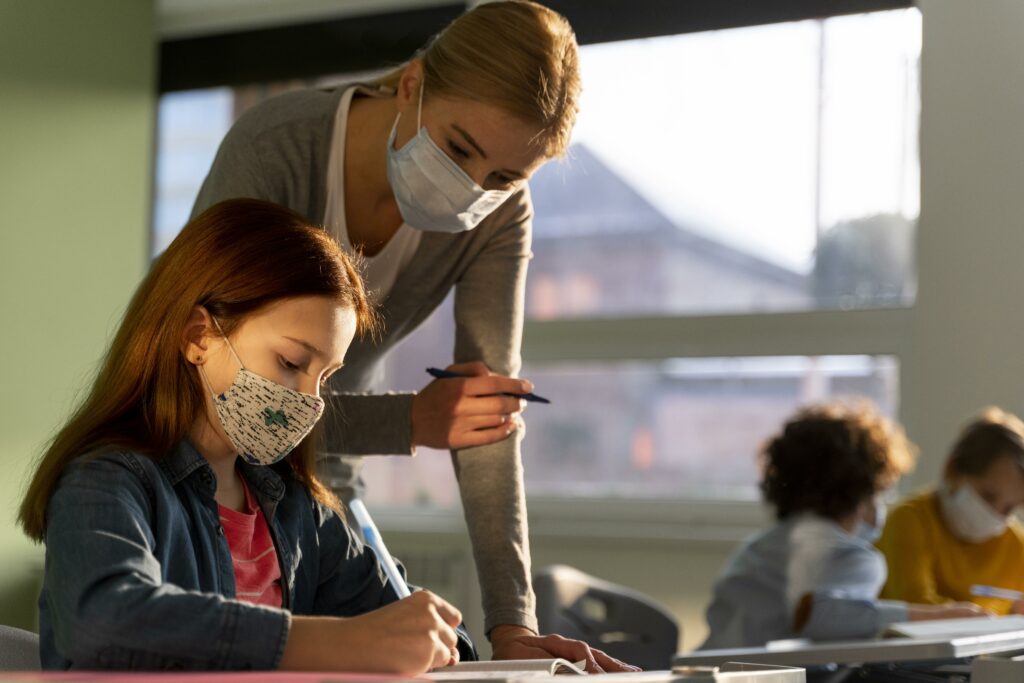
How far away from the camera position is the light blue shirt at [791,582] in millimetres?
2568

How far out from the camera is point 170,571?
113 centimetres

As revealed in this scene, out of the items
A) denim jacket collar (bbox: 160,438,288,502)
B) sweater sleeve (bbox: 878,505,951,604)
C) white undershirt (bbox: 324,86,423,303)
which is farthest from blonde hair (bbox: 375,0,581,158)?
sweater sleeve (bbox: 878,505,951,604)

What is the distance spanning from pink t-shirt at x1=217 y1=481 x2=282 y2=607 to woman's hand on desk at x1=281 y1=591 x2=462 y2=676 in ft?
1.02

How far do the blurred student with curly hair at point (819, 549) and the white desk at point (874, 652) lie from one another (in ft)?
2.88

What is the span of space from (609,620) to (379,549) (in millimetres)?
1373

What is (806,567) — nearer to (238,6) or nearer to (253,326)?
(253,326)

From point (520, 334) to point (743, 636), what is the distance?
1.32m

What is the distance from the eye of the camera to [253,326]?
122 centimetres

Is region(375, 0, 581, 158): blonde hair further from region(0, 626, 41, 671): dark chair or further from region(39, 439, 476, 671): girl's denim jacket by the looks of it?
region(0, 626, 41, 671): dark chair

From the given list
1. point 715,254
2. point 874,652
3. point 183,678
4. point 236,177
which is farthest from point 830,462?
point 183,678

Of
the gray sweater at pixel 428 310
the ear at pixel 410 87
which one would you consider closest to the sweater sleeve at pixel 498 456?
the gray sweater at pixel 428 310

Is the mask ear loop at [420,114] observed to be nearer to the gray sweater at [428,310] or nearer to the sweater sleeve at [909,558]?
the gray sweater at [428,310]

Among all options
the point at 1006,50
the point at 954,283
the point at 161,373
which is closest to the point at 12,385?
the point at 161,373

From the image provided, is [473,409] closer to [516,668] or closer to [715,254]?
[516,668]
